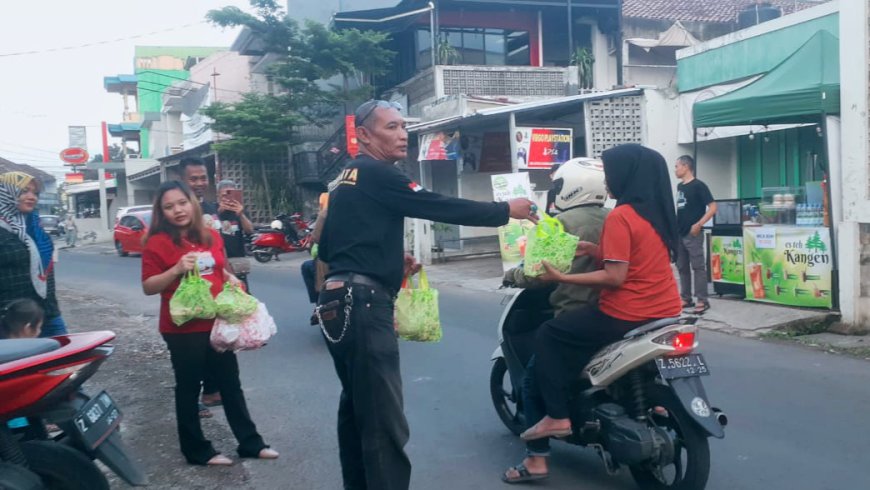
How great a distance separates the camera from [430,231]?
17.5m

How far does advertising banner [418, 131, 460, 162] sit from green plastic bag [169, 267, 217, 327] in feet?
42.8

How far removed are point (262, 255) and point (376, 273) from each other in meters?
17.1

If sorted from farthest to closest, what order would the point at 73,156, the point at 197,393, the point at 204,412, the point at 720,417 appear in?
the point at 73,156 → the point at 204,412 → the point at 197,393 → the point at 720,417

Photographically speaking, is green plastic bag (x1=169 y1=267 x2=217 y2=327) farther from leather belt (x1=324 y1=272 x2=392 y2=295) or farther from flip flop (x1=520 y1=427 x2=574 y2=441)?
flip flop (x1=520 y1=427 x2=574 y2=441)

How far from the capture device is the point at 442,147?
1747 cm

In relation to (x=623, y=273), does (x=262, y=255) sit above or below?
below

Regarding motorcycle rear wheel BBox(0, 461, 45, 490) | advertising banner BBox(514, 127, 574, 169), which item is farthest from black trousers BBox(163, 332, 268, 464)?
advertising banner BBox(514, 127, 574, 169)

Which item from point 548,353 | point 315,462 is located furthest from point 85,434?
point 548,353

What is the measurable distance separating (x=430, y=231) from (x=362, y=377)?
46.2 ft

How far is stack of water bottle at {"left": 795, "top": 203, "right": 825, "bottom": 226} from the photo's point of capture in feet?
29.7

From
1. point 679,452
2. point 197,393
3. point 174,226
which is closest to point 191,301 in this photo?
point 174,226

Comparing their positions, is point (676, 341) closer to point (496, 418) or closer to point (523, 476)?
point (523, 476)

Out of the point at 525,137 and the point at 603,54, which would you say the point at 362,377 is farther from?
the point at 603,54

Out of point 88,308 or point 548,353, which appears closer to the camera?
point 548,353
